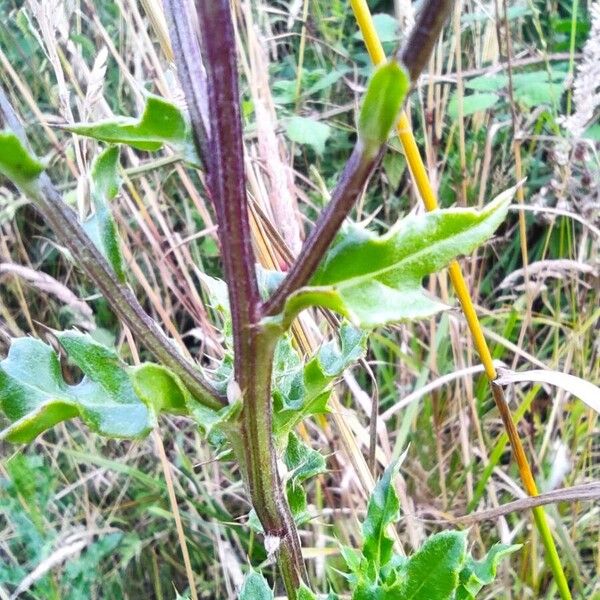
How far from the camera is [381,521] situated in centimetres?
56

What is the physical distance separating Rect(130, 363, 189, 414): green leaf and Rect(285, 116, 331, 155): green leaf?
2.83 ft

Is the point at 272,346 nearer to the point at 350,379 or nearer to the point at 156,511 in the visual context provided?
the point at 350,379

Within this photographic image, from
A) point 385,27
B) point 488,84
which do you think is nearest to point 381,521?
point 488,84

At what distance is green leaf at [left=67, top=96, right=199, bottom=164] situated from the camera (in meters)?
0.40

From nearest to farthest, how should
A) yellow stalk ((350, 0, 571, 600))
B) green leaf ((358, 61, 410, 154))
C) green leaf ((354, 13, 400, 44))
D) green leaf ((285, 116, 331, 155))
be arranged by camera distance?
1. green leaf ((358, 61, 410, 154))
2. yellow stalk ((350, 0, 571, 600))
3. green leaf ((285, 116, 331, 155))
4. green leaf ((354, 13, 400, 44))

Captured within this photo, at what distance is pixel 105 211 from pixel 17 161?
9 centimetres

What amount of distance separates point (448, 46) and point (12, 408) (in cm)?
148

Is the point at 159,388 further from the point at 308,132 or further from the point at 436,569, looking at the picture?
the point at 308,132

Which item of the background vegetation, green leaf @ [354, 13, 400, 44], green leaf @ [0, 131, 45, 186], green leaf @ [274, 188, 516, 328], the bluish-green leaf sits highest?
green leaf @ [354, 13, 400, 44]

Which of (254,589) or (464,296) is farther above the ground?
(464,296)

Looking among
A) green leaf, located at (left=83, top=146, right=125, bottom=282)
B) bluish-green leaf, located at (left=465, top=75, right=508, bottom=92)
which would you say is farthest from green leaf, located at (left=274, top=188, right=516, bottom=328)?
bluish-green leaf, located at (left=465, top=75, right=508, bottom=92)

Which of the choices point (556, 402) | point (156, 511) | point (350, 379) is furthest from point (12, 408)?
point (556, 402)

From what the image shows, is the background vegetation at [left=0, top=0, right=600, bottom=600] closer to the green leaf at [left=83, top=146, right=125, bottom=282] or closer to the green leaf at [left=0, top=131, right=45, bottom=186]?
the green leaf at [left=83, top=146, right=125, bottom=282]

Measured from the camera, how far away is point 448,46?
1.66 m
